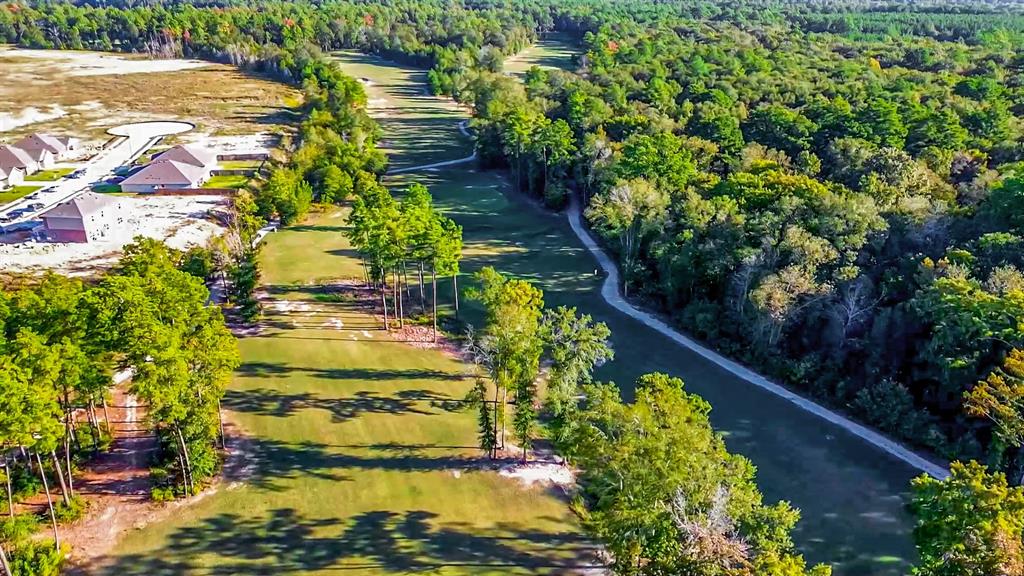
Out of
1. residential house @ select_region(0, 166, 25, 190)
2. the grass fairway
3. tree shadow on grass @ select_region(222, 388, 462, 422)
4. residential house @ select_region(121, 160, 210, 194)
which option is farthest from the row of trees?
residential house @ select_region(0, 166, 25, 190)

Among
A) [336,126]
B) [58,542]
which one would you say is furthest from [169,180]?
[58,542]

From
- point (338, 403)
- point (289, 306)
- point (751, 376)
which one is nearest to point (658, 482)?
point (751, 376)

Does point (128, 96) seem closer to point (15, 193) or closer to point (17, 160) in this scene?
point (17, 160)

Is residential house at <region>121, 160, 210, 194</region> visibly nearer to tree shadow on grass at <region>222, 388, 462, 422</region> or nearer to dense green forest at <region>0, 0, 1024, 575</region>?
dense green forest at <region>0, 0, 1024, 575</region>

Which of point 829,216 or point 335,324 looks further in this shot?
point 335,324

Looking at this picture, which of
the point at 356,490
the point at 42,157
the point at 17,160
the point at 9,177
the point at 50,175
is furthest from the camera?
the point at 42,157

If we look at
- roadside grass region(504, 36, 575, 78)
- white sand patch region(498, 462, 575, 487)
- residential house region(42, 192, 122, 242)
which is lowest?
white sand patch region(498, 462, 575, 487)
